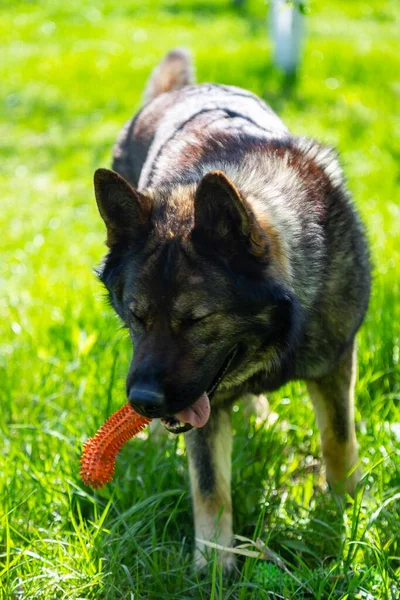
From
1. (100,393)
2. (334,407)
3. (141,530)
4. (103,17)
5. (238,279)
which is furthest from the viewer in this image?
(103,17)

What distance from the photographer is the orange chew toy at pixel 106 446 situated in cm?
296

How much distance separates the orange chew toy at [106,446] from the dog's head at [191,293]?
1.07 feet

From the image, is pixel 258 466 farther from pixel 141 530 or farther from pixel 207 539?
pixel 141 530

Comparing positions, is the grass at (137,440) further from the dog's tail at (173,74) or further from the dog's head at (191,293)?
the dog's tail at (173,74)

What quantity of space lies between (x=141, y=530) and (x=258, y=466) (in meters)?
0.64

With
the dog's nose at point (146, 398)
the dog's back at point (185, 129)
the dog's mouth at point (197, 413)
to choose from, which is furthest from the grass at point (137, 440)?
the dog's back at point (185, 129)

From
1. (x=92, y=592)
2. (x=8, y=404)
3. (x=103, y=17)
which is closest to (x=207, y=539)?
(x=92, y=592)

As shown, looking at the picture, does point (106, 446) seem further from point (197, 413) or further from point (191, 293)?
point (191, 293)

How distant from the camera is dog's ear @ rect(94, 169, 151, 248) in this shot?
2693mm

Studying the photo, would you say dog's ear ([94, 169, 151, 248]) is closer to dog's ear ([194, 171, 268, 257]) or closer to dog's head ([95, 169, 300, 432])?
dog's head ([95, 169, 300, 432])

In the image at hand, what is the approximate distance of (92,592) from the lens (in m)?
2.66

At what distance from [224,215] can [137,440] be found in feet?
4.47

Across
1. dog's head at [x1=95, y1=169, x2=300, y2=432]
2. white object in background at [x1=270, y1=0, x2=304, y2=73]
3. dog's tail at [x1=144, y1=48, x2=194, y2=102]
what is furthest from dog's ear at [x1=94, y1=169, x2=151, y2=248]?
white object in background at [x1=270, y1=0, x2=304, y2=73]

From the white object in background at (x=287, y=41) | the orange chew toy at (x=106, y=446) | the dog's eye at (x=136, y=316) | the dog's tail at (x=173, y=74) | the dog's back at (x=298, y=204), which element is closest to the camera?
the dog's eye at (x=136, y=316)
